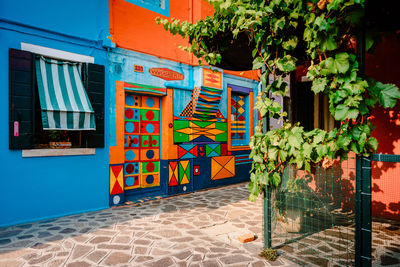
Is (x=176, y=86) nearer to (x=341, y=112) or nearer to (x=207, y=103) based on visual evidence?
(x=207, y=103)

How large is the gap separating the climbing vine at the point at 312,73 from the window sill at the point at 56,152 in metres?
3.48

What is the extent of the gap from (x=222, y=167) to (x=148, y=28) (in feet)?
15.1

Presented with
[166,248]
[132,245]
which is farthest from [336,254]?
[132,245]

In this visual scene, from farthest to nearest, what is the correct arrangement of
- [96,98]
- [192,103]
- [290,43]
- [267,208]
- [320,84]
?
[192,103] < [96,98] < [267,208] < [290,43] < [320,84]

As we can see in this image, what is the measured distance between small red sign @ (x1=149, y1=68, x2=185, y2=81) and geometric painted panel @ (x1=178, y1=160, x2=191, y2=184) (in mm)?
2318

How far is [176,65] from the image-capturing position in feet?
23.8

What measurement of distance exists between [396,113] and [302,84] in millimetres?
1917

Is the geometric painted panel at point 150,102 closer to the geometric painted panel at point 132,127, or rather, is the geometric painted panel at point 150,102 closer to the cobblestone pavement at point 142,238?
the geometric painted panel at point 132,127

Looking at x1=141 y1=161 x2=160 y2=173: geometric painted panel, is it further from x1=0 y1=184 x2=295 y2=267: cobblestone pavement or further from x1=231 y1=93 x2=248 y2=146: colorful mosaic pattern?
x1=231 y1=93 x2=248 y2=146: colorful mosaic pattern

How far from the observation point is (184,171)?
7.36 metres

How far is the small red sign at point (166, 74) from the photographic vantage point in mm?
6772

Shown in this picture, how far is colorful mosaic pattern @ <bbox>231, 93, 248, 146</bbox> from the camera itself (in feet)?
29.7

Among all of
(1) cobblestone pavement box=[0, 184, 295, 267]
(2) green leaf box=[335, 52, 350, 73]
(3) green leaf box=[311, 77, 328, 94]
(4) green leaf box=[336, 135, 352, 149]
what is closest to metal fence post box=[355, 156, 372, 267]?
(4) green leaf box=[336, 135, 352, 149]

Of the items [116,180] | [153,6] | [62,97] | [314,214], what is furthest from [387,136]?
[62,97]
